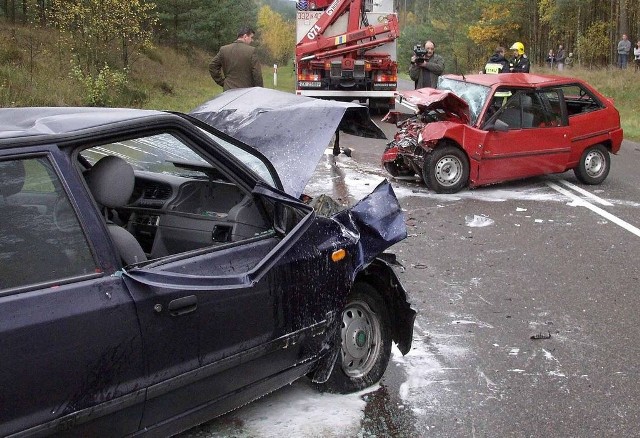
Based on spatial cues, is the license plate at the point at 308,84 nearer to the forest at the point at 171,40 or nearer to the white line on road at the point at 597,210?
the forest at the point at 171,40

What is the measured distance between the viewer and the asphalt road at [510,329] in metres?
3.95

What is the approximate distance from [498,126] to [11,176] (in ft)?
26.7

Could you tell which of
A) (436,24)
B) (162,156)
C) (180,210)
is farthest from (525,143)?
(436,24)

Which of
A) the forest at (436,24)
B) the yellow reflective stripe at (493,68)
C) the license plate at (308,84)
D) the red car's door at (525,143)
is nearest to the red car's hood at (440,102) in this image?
the red car's door at (525,143)

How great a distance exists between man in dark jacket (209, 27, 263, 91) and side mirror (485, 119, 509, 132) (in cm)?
327

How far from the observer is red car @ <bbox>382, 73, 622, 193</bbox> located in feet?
33.0

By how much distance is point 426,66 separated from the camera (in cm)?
1505

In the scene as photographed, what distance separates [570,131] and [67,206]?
8.98 m

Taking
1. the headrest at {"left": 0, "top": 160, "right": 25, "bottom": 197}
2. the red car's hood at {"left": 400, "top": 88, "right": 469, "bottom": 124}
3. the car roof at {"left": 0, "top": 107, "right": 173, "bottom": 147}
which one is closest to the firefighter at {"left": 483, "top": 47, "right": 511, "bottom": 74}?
the red car's hood at {"left": 400, "top": 88, "right": 469, "bottom": 124}

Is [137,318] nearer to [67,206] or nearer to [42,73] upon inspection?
[67,206]

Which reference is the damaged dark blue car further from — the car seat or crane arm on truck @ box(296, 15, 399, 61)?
crane arm on truck @ box(296, 15, 399, 61)

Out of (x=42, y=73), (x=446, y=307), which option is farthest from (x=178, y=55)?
(x=446, y=307)

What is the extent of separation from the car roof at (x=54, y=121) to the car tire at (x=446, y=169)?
6.99 m

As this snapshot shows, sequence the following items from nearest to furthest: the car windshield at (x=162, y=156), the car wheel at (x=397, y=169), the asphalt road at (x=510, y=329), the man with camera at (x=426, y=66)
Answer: the car windshield at (x=162, y=156), the asphalt road at (x=510, y=329), the car wheel at (x=397, y=169), the man with camera at (x=426, y=66)
